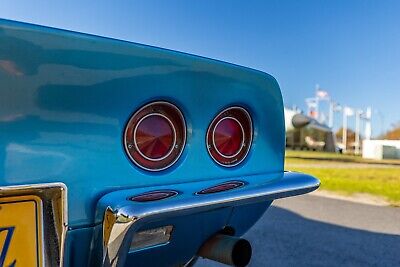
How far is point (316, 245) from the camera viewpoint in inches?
144

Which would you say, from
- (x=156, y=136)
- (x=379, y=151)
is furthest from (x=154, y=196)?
(x=379, y=151)

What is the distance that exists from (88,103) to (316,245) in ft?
10.1

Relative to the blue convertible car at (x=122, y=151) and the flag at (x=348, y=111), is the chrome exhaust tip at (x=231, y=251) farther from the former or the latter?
the flag at (x=348, y=111)

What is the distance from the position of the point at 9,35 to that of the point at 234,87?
826 millimetres

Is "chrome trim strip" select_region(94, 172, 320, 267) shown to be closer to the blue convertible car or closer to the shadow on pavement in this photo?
the blue convertible car

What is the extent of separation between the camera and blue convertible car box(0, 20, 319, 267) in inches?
40.6

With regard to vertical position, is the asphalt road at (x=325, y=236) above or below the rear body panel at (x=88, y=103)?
below

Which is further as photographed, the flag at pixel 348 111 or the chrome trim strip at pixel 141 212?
the flag at pixel 348 111

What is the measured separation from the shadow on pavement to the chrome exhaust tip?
151 centimetres

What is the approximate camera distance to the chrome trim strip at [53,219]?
1065 mm

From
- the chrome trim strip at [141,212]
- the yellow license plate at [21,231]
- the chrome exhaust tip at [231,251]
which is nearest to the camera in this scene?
the yellow license plate at [21,231]

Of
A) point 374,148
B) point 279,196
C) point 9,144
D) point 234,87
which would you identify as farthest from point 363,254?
point 374,148

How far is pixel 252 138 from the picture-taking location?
1678mm

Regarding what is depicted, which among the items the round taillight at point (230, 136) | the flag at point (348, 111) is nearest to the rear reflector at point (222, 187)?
the round taillight at point (230, 136)
